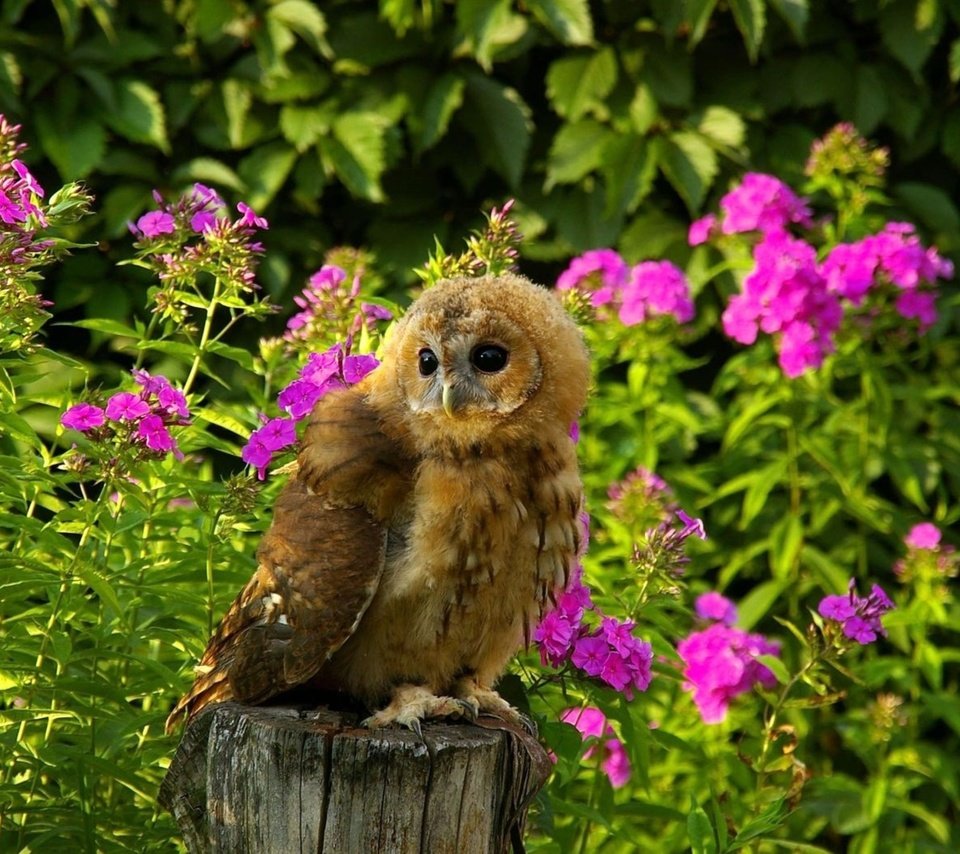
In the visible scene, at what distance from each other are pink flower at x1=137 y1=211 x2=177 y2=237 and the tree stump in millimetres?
1135

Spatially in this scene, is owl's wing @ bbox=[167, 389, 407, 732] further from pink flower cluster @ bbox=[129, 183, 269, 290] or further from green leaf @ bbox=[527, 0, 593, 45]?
green leaf @ bbox=[527, 0, 593, 45]

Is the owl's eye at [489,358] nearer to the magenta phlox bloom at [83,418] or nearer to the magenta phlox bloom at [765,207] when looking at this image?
the magenta phlox bloom at [83,418]

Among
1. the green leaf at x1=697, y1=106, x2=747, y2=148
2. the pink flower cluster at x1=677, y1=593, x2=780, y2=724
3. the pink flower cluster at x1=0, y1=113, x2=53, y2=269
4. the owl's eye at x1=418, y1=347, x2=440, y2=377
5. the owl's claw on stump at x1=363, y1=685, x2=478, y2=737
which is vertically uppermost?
the pink flower cluster at x1=0, y1=113, x2=53, y2=269

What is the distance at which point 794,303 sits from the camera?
16.2 ft

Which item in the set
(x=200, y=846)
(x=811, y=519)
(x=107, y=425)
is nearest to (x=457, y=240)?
(x=811, y=519)

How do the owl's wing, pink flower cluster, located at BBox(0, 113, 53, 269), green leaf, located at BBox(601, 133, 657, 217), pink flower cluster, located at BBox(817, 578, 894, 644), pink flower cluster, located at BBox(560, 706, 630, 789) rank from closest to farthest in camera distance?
1. the owl's wing
2. pink flower cluster, located at BBox(0, 113, 53, 269)
3. pink flower cluster, located at BBox(817, 578, 894, 644)
4. pink flower cluster, located at BBox(560, 706, 630, 789)
5. green leaf, located at BBox(601, 133, 657, 217)

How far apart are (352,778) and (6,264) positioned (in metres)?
1.16

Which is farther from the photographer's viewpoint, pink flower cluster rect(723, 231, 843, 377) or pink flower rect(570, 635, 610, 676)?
pink flower cluster rect(723, 231, 843, 377)

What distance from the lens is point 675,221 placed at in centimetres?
599

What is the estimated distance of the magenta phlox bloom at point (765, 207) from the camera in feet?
16.9

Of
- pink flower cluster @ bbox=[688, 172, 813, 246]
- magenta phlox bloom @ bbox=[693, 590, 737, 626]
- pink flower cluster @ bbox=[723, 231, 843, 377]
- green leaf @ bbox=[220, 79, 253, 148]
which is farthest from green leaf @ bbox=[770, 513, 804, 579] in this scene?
green leaf @ bbox=[220, 79, 253, 148]

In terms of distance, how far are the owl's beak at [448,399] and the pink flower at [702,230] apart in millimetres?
2890

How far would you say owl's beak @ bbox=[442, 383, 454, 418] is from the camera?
106 inches

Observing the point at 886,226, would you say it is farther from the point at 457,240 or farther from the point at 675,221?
the point at 457,240
